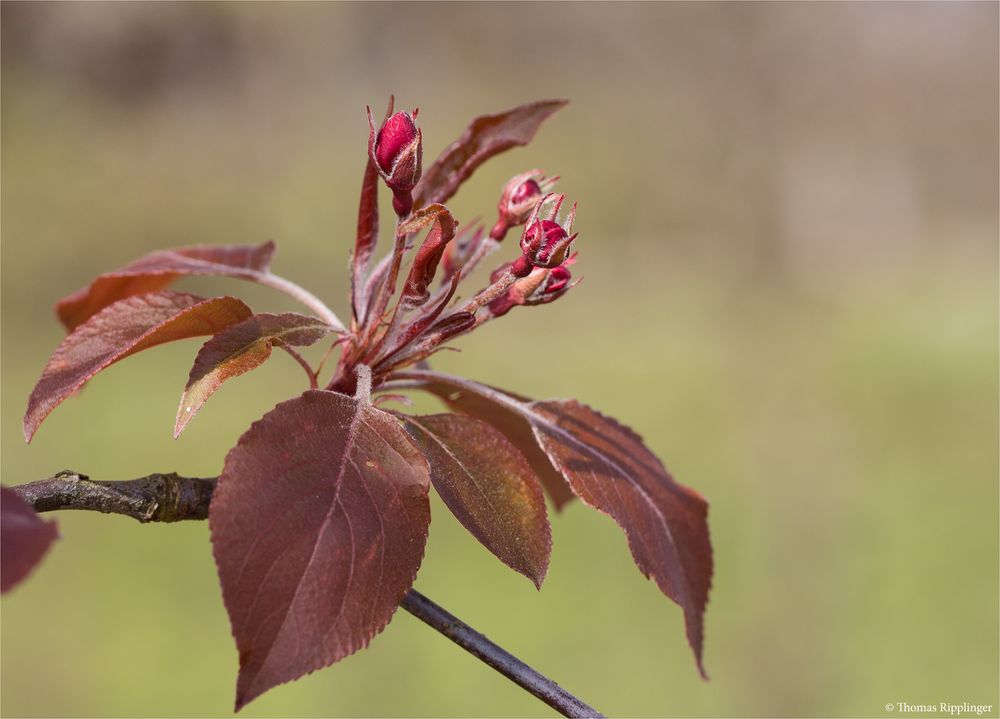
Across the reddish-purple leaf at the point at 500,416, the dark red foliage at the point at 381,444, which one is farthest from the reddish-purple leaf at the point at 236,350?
the reddish-purple leaf at the point at 500,416

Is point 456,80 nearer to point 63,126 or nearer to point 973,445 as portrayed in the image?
point 63,126

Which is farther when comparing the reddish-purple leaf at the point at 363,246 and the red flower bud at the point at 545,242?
the reddish-purple leaf at the point at 363,246

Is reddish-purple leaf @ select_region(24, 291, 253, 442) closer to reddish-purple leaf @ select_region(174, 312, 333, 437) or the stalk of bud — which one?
reddish-purple leaf @ select_region(174, 312, 333, 437)

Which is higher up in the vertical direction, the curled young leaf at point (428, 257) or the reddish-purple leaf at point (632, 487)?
the curled young leaf at point (428, 257)

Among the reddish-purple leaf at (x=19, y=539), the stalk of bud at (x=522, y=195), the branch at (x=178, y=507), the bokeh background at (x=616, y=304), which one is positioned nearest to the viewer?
the reddish-purple leaf at (x=19, y=539)

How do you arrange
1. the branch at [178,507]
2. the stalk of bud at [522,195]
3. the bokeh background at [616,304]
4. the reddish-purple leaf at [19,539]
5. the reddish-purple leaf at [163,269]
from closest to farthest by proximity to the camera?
the reddish-purple leaf at [19,539] < the branch at [178,507] < the stalk of bud at [522,195] < the reddish-purple leaf at [163,269] < the bokeh background at [616,304]

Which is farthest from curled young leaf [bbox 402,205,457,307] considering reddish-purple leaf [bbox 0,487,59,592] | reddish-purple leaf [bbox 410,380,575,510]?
reddish-purple leaf [bbox 0,487,59,592]

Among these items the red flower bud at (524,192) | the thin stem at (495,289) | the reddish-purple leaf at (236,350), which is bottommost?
the reddish-purple leaf at (236,350)

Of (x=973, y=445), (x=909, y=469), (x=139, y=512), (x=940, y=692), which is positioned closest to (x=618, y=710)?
(x=940, y=692)

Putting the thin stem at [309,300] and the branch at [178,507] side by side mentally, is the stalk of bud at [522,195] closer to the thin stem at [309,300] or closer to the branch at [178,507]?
the thin stem at [309,300]
